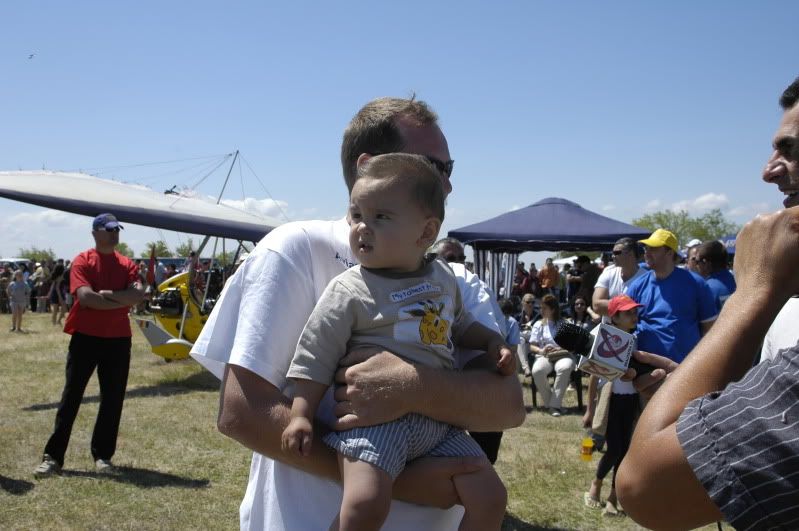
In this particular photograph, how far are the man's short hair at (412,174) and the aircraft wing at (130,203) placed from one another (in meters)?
10.2

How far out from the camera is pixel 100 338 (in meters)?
6.34

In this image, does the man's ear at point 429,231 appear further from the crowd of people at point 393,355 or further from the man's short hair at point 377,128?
the man's short hair at point 377,128

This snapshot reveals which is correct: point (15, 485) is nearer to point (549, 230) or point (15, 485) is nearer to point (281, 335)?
point (281, 335)

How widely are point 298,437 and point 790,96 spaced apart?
139cm

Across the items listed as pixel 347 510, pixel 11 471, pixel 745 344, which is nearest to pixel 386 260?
pixel 347 510

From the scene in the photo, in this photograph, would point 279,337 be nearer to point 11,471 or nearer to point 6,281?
point 11,471

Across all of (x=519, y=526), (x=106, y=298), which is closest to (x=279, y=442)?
(x=519, y=526)

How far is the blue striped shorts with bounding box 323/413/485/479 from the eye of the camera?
5.10 ft

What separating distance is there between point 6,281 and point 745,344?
30.0m

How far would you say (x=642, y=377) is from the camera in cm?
227

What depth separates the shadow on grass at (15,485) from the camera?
590 centimetres

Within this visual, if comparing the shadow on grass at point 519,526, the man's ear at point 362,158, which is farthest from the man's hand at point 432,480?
the shadow on grass at point 519,526

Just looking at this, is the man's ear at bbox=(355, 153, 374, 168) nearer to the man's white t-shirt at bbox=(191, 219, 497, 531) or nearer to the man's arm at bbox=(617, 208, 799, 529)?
the man's white t-shirt at bbox=(191, 219, 497, 531)

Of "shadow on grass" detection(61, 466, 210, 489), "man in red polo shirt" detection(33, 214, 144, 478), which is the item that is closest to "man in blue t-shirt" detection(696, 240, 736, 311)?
"shadow on grass" detection(61, 466, 210, 489)
